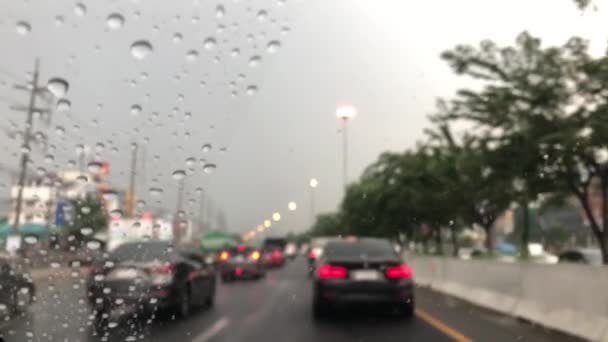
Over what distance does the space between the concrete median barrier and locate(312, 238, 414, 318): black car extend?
2005 mm

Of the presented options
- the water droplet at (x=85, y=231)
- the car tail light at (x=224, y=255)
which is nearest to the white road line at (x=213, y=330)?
the water droplet at (x=85, y=231)

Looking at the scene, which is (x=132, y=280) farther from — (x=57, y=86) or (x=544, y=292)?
(x=544, y=292)

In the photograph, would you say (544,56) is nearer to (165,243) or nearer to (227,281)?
(165,243)

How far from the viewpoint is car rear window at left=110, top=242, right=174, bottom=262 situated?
7.48 metres

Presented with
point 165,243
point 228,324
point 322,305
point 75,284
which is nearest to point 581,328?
point 322,305

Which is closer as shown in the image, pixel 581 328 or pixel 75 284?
pixel 75 284

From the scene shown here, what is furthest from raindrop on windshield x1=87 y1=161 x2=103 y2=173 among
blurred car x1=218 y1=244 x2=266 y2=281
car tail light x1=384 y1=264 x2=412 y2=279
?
blurred car x1=218 y1=244 x2=266 y2=281

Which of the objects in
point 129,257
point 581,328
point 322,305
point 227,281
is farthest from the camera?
point 227,281

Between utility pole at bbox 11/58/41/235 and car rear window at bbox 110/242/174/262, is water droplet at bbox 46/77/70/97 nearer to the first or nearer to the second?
utility pole at bbox 11/58/41/235

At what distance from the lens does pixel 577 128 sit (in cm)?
1562

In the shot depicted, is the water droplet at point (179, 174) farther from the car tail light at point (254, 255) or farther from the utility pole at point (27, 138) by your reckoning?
the car tail light at point (254, 255)

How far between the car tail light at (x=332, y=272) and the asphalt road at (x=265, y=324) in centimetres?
72

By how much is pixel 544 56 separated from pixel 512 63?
32.6 inches

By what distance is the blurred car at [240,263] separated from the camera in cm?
2472
